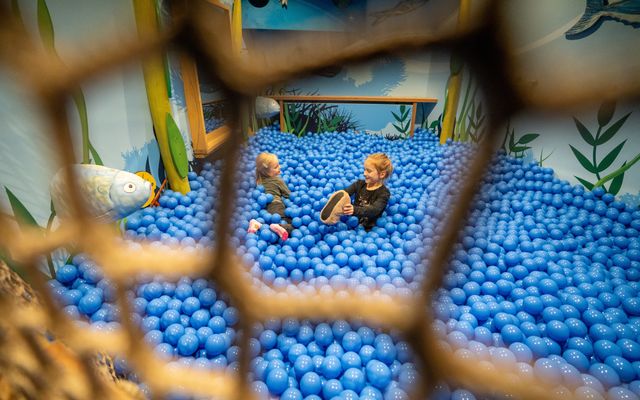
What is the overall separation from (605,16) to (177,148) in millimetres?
1034

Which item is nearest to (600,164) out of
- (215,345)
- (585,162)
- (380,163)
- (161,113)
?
(585,162)

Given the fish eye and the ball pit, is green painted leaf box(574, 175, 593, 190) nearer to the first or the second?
the ball pit

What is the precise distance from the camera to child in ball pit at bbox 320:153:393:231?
97 cm

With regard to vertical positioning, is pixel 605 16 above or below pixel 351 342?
above

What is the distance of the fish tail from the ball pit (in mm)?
Answer: 118

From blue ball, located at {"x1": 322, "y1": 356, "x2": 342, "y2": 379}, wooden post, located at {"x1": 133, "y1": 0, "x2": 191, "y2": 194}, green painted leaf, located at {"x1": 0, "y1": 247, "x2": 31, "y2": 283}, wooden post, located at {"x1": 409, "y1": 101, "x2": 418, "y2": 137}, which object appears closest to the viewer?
green painted leaf, located at {"x1": 0, "y1": 247, "x2": 31, "y2": 283}

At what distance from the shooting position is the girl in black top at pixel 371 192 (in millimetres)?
1034

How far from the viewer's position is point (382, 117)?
238 centimetres

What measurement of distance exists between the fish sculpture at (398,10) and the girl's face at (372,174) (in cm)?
87

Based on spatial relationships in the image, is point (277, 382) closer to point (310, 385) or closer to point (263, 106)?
point (310, 385)

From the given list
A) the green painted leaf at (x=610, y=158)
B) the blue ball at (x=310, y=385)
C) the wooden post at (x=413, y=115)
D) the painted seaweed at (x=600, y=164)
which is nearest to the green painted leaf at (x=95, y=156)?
the blue ball at (x=310, y=385)

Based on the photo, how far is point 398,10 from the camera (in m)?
0.21

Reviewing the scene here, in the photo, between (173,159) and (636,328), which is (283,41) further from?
(173,159)

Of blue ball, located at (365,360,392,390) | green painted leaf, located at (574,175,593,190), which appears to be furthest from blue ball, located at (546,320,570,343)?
green painted leaf, located at (574,175,593,190)
